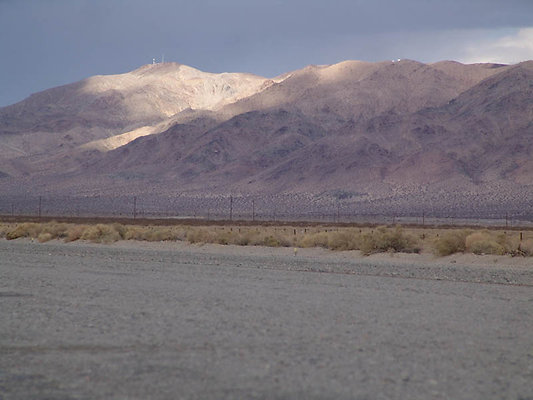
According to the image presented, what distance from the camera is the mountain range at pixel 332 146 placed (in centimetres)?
9950

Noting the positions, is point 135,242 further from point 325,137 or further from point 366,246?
point 325,137

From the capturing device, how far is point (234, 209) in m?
97.6

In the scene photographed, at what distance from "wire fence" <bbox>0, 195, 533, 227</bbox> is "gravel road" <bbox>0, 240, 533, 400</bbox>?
198 ft

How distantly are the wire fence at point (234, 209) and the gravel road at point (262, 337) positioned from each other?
198 ft

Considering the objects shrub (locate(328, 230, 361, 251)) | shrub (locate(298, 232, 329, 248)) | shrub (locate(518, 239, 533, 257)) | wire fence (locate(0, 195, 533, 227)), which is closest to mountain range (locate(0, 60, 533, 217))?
wire fence (locate(0, 195, 533, 227))

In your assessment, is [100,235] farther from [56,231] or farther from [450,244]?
[450,244]

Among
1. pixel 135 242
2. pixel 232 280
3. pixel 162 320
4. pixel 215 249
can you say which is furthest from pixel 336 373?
pixel 135 242

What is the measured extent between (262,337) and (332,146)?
10915cm

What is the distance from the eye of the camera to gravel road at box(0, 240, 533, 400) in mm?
7477

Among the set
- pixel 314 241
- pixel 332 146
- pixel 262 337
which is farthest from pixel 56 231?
pixel 332 146

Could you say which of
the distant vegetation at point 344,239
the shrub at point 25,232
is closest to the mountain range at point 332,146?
the shrub at point 25,232

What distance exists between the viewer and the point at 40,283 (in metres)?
16.9

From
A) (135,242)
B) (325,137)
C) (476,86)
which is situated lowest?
(135,242)

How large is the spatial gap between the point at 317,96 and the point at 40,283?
13082cm
